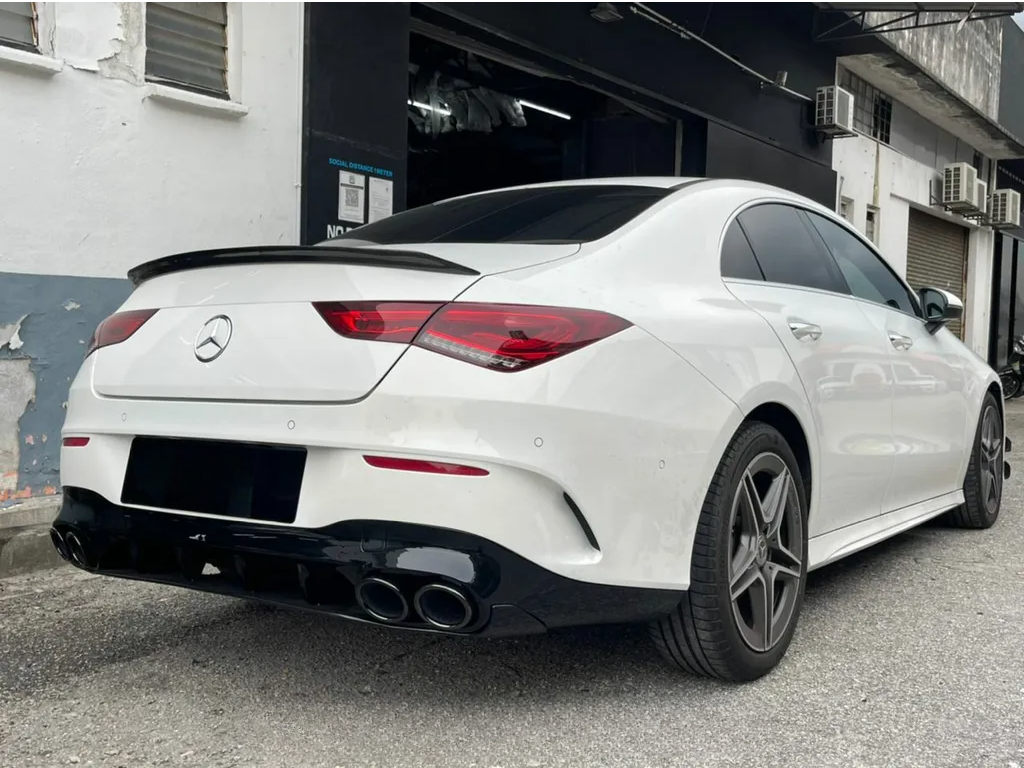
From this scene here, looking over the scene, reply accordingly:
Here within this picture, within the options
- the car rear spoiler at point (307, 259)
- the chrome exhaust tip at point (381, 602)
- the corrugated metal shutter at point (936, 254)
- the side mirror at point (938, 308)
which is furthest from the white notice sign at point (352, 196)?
the corrugated metal shutter at point (936, 254)

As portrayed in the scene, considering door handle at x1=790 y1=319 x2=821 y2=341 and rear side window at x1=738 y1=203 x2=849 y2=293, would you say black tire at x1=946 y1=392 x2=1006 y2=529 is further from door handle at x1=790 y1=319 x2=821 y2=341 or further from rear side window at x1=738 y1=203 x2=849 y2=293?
door handle at x1=790 y1=319 x2=821 y2=341

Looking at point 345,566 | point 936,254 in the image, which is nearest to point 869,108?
point 936,254

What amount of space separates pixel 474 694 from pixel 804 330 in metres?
1.50

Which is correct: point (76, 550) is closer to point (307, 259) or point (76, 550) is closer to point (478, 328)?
point (307, 259)

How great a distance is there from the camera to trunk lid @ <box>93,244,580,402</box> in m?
2.17

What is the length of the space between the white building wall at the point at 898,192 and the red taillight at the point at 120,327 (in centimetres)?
1240

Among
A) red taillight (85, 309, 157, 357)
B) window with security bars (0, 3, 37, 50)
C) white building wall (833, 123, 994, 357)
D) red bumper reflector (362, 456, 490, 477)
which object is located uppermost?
white building wall (833, 123, 994, 357)

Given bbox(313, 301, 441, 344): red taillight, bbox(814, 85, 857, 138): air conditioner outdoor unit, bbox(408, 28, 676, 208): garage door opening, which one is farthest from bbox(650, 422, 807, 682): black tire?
bbox(814, 85, 857, 138): air conditioner outdoor unit

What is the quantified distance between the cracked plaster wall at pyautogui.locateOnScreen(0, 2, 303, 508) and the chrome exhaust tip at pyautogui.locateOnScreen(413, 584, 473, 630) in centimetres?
297

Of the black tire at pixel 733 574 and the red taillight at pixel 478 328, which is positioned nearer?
the red taillight at pixel 478 328

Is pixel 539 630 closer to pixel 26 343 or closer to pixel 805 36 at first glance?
pixel 26 343

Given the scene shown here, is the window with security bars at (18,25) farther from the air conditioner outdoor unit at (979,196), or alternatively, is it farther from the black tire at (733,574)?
the air conditioner outdoor unit at (979,196)

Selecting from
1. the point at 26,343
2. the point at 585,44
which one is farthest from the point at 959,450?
the point at 585,44

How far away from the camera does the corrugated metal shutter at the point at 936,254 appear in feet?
54.7
